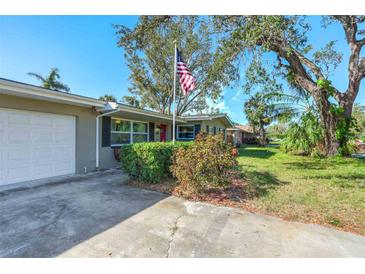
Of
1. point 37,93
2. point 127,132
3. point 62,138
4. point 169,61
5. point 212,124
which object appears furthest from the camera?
point 212,124

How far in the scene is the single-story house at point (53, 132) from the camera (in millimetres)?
5449

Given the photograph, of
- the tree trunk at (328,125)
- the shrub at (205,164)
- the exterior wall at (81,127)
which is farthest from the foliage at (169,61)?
the shrub at (205,164)

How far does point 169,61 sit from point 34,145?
525 inches

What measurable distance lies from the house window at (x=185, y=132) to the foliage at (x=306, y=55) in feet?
26.1

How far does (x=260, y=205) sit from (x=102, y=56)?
1591cm

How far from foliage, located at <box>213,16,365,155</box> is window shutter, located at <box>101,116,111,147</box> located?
18.5ft

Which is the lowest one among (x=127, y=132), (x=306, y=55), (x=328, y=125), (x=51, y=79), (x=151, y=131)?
(x=127, y=132)

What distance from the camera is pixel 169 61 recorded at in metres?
16.9

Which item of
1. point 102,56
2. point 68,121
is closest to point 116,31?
point 102,56

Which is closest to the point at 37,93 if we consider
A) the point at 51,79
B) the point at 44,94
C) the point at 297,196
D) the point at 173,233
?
the point at 44,94

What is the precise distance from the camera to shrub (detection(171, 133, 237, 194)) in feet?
16.2

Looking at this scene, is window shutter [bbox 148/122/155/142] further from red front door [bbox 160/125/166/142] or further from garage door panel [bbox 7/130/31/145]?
garage door panel [bbox 7/130/31/145]

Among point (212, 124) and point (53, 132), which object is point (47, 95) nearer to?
point (53, 132)

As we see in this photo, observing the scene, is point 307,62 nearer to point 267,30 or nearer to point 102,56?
point 267,30
